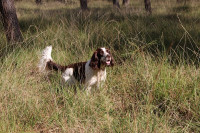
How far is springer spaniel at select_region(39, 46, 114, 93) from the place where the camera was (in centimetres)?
297

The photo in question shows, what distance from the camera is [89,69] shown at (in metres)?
3.12

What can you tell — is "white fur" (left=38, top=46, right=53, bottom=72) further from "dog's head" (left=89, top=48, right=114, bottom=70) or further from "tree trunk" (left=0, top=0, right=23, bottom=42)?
"tree trunk" (left=0, top=0, right=23, bottom=42)

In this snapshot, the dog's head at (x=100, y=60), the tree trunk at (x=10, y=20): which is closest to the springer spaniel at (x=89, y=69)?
the dog's head at (x=100, y=60)

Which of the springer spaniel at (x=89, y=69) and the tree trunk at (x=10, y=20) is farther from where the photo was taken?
the tree trunk at (x=10, y=20)

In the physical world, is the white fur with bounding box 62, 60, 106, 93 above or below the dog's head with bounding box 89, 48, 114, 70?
below

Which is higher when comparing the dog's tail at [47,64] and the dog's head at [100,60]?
the dog's head at [100,60]

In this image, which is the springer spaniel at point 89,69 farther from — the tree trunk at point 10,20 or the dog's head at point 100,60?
the tree trunk at point 10,20

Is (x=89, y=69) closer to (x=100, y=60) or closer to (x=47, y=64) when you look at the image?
(x=100, y=60)

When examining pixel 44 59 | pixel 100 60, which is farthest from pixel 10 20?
pixel 100 60

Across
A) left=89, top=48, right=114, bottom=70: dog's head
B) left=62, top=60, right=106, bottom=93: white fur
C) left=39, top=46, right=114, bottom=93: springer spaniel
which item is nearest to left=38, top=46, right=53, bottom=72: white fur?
A: left=39, top=46, right=114, bottom=93: springer spaniel

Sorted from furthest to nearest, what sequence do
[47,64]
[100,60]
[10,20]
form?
1. [10,20]
2. [47,64]
3. [100,60]

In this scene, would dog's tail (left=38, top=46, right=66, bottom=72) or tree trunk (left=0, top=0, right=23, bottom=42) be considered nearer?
dog's tail (left=38, top=46, right=66, bottom=72)

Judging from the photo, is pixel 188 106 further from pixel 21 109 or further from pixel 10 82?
pixel 10 82

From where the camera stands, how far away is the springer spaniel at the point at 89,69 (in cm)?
297
